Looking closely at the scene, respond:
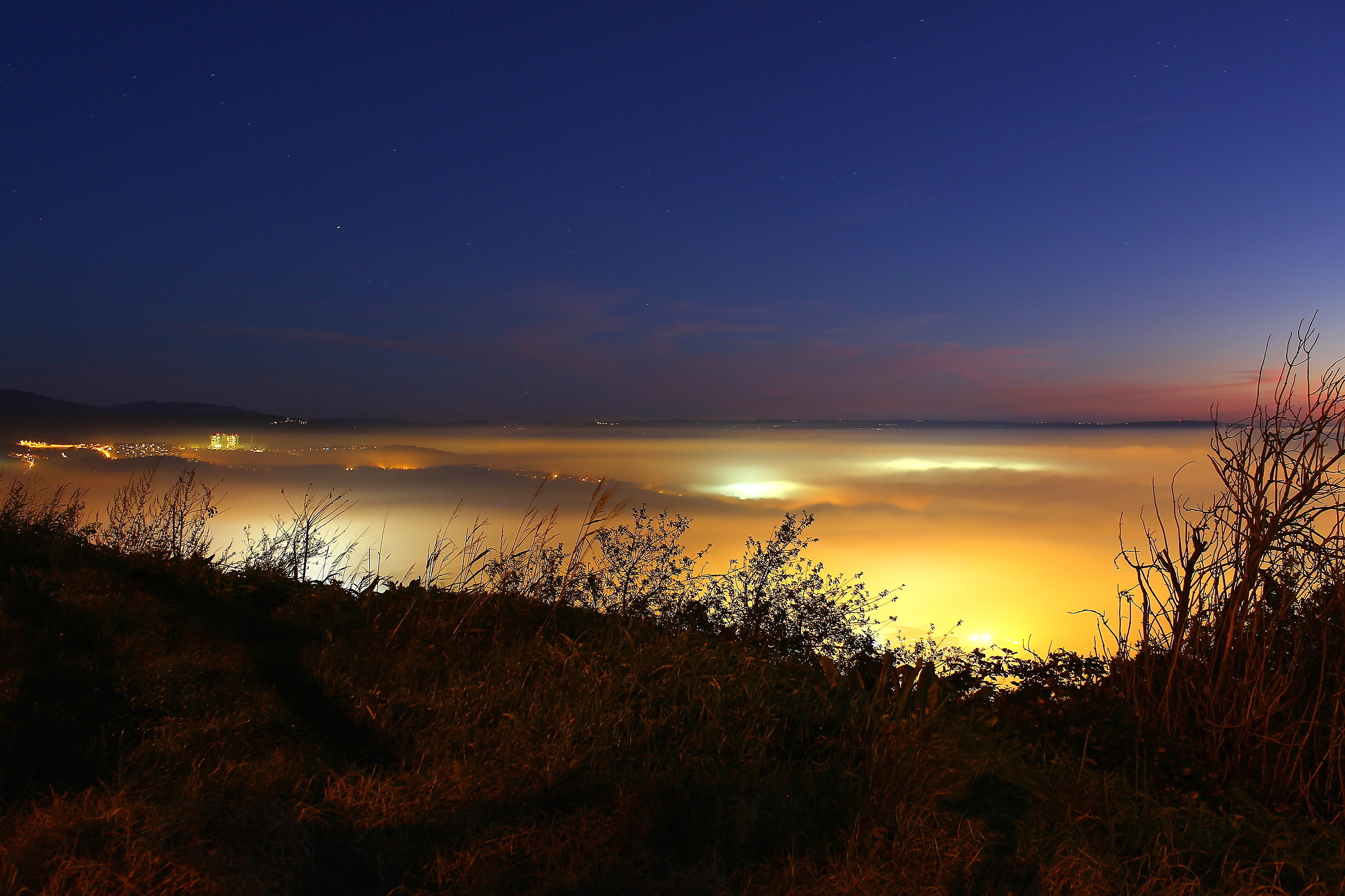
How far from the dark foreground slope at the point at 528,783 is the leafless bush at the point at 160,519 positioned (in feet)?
5.58

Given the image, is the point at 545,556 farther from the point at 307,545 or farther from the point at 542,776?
the point at 542,776

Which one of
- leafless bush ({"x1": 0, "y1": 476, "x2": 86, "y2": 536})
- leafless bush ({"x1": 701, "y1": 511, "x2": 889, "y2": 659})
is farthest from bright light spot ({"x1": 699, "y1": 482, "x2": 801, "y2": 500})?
leafless bush ({"x1": 0, "y1": 476, "x2": 86, "y2": 536})

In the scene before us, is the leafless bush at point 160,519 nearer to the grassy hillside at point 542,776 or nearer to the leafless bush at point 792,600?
the grassy hillside at point 542,776

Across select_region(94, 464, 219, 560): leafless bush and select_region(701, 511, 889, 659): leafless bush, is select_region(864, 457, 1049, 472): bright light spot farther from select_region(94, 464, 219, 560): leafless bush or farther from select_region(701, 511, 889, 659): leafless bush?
select_region(94, 464, 219, 560): leafless bush

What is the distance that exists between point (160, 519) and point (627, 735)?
5.66 meters

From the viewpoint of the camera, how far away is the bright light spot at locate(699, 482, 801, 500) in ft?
112

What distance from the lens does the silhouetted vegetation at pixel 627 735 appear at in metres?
2.44

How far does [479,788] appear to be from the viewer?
2.82 meters

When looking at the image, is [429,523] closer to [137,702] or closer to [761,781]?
[137,702]

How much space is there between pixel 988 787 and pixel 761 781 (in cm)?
108

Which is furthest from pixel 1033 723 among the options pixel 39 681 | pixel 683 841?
pixel 39 681

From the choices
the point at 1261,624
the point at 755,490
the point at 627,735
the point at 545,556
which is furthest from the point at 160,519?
the point at 755,490

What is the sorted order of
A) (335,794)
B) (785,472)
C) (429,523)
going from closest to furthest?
1. (335,794)
2. (429,523)
3. (785,472)

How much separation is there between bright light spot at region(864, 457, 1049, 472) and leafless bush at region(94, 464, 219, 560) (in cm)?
5451
